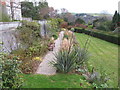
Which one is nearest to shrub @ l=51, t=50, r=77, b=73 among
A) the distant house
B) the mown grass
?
the mown grass

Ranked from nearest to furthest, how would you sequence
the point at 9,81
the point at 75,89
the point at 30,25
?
the point at 9,81
the point at 75,89
the point at 30,25

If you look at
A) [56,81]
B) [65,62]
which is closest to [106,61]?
[65,62]

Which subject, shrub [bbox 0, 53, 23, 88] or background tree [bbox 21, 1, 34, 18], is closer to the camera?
shrub [bbox 0, 53, 23, 88]

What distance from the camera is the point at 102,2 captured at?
7203mm

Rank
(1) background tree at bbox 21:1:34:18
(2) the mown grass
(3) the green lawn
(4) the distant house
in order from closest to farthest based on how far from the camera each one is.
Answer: (2) the mown grass → (3) the green lawn → (4) the distant house → (1) background tree at bbox 21:1:34:18

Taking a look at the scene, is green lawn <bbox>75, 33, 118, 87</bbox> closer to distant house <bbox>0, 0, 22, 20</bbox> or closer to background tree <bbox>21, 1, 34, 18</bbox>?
distant house <bbox>0, 0, 22, 20</bbox>

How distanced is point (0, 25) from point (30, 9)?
26741mm

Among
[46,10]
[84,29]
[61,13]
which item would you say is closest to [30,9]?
[46,10]

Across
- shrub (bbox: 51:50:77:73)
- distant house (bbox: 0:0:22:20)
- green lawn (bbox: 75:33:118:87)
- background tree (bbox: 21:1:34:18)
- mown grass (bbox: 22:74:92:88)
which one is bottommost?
green lawn (bbox: 75:33:118:87)

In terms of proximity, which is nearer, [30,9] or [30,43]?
[30,43]

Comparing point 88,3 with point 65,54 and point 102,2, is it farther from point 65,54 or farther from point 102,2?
point 65,54

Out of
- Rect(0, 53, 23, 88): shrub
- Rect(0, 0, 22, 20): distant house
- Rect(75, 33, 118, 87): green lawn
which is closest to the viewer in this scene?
Rect(0, 53, 23, 88): shrub

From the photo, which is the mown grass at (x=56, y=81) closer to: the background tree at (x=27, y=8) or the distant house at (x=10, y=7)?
the distant house at (x=10, y=7)

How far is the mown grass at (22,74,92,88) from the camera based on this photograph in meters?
3.44
